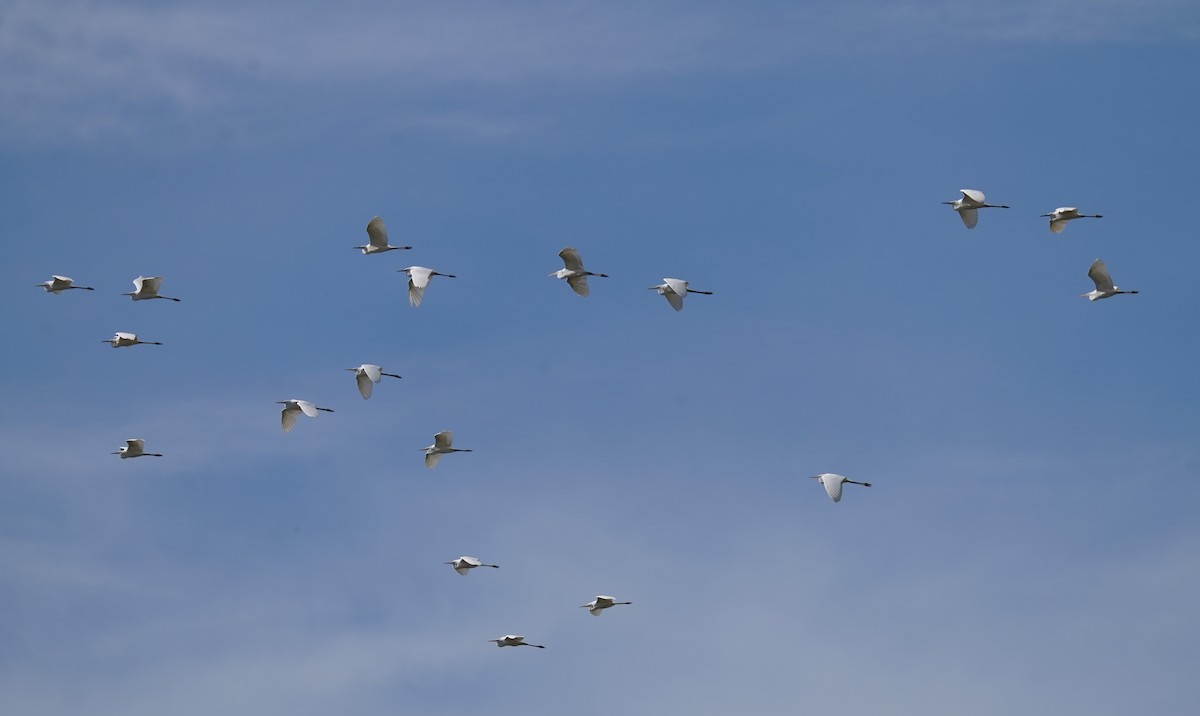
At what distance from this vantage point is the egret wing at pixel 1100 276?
2790 inches

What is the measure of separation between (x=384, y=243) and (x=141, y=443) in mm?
11765

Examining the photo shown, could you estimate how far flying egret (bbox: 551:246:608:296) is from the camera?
230 ft

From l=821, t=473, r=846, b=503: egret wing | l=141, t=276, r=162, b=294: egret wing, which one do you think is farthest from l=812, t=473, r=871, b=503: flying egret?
l=141, t=276, r=162, b=294: egret wing

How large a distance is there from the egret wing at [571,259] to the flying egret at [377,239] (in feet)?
22.2

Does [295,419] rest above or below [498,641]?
above

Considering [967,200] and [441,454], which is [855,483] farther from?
[441,454]

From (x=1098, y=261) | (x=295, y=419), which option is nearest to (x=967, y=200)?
(x=1098, y=261)

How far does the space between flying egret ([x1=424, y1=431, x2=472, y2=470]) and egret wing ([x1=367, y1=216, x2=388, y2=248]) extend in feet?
24.4

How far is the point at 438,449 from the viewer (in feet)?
248

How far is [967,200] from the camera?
71938 millimetres

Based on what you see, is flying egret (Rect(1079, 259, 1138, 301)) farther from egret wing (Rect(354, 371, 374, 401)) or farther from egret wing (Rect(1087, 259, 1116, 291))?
egret wing (Rect(354, 371, 374, 401))

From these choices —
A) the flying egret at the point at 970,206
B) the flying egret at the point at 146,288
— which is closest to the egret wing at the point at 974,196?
the flying egret at the point at 970,206

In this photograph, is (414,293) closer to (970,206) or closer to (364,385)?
(364,385)

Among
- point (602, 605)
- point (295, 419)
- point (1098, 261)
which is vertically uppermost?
point (1098, 261)
